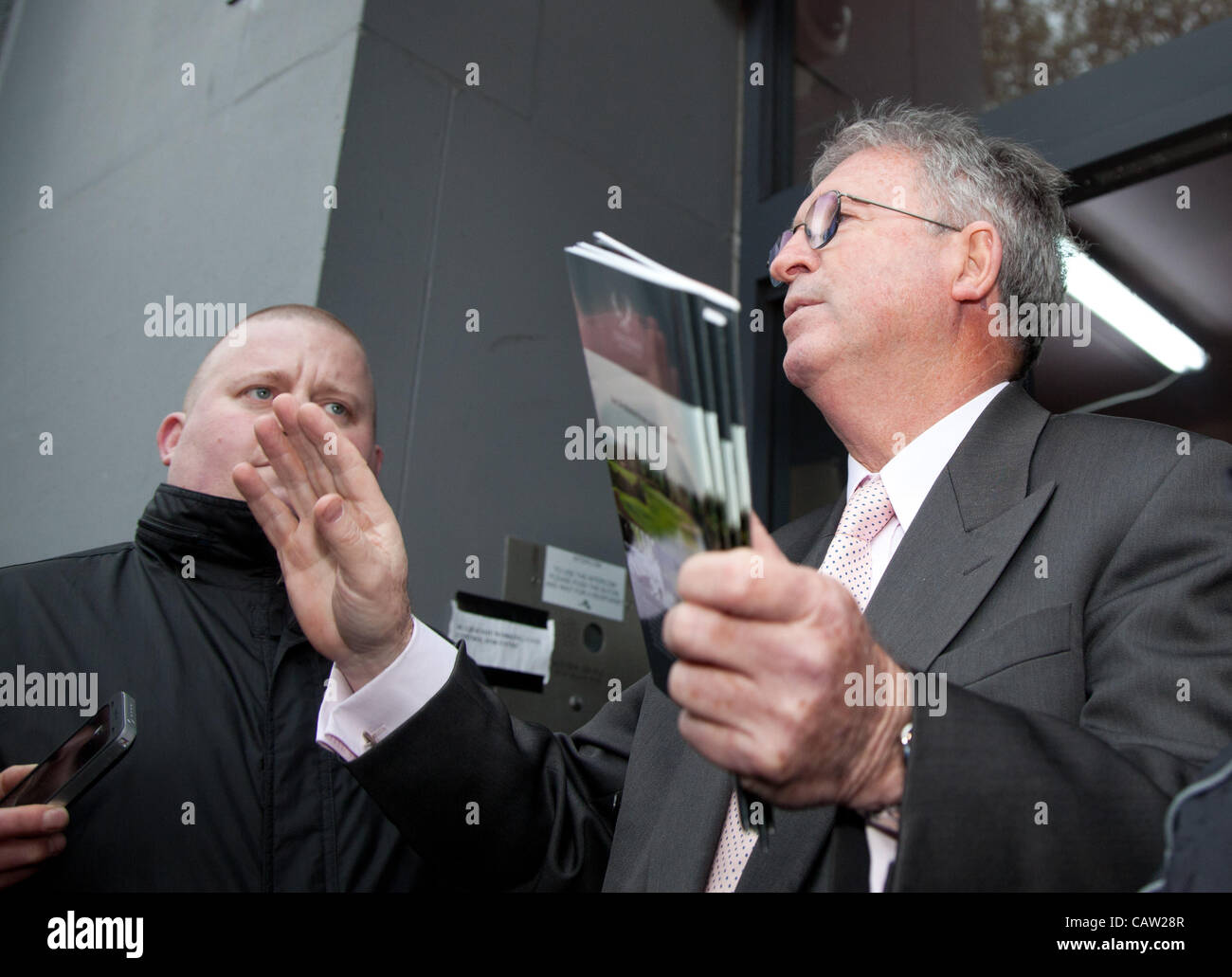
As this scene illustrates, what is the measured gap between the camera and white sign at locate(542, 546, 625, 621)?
285 cm

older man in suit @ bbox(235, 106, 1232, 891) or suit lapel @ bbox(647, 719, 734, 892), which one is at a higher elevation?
older man in suit @ bbox(235, 106, 1232, 891)

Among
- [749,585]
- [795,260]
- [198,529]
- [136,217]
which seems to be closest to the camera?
[749,585]

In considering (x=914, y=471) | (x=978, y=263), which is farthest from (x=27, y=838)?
(x=978, y=263)

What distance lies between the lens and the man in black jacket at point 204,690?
1.60m

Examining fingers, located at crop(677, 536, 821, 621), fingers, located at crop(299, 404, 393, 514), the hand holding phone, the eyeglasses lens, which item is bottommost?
the hand holding phone

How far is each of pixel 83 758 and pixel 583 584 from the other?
1.67m

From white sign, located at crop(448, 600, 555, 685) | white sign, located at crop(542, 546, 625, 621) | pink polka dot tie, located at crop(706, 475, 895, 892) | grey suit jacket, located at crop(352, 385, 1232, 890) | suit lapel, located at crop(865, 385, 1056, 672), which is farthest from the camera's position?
white sign, located at crop(542, 546, 625, 621)

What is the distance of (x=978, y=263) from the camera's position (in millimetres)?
1964

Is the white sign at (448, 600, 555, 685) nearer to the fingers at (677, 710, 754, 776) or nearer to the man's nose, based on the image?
the man's nose

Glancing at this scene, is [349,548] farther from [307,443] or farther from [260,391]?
[260,391]

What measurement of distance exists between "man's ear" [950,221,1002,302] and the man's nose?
0.26 m

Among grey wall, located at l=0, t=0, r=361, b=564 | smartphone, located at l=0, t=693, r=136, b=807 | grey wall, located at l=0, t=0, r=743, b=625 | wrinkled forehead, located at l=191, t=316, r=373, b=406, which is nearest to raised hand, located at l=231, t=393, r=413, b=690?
smartphone, located at l=0, t=693, r=136, b=807
